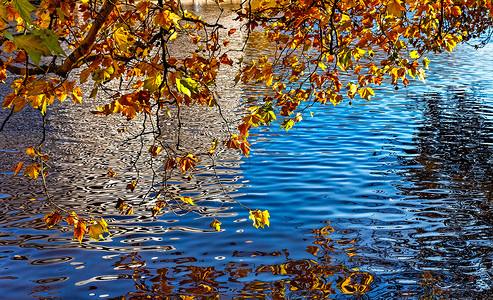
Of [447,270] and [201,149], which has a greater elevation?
[201,149]

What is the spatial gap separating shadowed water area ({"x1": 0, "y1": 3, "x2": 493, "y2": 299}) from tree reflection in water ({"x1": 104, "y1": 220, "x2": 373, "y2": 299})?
0.09 ft

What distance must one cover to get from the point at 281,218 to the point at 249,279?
8.08ft

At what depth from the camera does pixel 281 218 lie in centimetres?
982

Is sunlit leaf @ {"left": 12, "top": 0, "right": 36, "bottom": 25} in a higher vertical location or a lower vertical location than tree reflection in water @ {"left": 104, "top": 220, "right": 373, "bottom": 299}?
higher

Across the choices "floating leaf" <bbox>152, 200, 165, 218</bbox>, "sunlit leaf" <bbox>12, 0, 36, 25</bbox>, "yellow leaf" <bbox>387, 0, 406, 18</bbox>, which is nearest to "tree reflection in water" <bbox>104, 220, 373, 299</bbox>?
"floating leaf" <bbox>152, 200, 165, 218</bbox>

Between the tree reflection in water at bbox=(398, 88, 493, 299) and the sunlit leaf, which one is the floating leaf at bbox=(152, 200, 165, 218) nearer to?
the tree reflection in water at bbox=(398, 88, 493, 299)

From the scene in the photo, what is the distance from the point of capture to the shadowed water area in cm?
742

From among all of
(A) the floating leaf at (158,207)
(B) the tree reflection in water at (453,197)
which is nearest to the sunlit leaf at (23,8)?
(A) the floating leaf at (158,207)

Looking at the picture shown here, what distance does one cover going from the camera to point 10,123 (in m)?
16.5

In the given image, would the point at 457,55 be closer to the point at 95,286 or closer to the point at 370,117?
the point at 370,117

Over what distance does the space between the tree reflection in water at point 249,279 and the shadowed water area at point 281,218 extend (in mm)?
28

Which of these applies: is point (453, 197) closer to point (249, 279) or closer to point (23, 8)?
point (249, 279)

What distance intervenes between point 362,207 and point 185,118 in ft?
30.9

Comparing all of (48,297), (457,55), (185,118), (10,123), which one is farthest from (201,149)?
(457,55)
